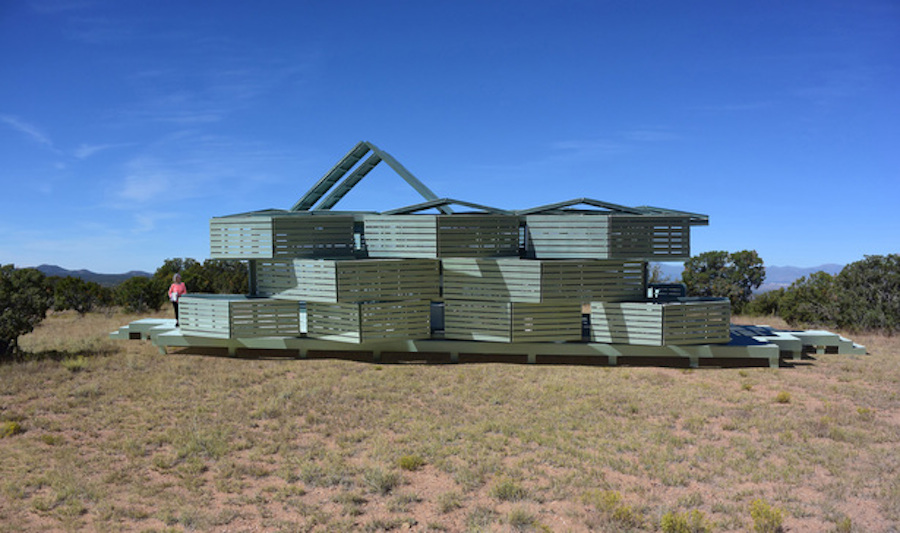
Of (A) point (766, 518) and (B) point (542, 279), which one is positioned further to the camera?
(B) point (542, 279)

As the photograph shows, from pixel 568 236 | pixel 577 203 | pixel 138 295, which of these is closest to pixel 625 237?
pixel 568 236

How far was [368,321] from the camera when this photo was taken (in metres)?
13.0

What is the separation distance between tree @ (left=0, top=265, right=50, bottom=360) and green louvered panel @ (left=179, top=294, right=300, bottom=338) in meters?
3.26

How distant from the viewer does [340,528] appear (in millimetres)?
5691

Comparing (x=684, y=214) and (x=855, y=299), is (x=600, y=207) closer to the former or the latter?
(x=684, y=214)

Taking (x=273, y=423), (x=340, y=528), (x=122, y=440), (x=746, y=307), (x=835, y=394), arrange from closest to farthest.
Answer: (x=340, y=528), (x=122, y=440), (x=273, y=423), (x=835, y=394), (x=746, y=307)

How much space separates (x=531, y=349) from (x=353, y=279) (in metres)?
4.66

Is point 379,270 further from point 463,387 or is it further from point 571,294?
point 571,294

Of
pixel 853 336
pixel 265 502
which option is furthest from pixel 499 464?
pixel 853 336

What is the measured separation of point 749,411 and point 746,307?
19.1 metres

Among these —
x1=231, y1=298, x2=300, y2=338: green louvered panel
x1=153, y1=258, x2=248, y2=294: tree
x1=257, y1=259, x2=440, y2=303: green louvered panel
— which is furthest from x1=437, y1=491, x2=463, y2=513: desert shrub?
x1=153, y1=258, x2=248, y2=294: tree

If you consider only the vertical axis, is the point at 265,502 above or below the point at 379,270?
below

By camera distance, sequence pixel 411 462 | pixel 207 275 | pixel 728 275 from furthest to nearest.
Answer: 1. pixel 728 275
2. pixel 207 275
3. pixel 411 462

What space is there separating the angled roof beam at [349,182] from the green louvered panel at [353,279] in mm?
3886
